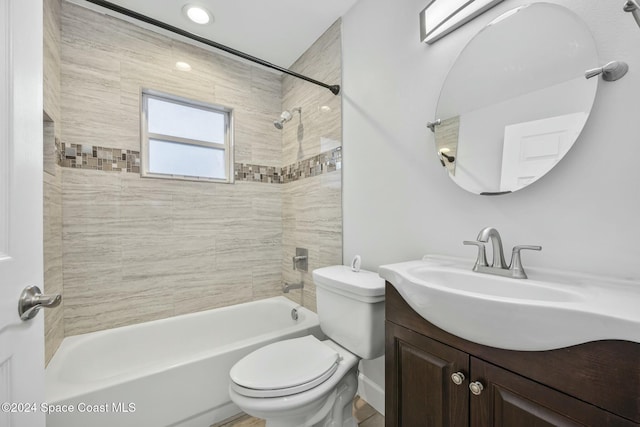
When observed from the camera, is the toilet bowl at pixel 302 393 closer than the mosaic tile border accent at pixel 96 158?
Yes

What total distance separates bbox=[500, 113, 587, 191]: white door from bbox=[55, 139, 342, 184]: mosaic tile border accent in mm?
1020

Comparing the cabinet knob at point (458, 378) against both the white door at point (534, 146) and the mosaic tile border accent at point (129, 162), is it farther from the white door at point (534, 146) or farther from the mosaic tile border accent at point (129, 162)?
the mosaic tile border accent at point (129, 162)

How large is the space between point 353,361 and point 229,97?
2.17 meters

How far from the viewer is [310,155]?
6.88ft

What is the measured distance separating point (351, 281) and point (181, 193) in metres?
1.51

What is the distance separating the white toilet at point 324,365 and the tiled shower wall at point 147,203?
106cm

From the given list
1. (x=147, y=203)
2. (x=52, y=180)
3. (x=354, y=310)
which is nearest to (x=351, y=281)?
(x=354, y=310)

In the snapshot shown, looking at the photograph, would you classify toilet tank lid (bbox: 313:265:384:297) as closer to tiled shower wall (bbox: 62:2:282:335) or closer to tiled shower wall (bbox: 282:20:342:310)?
tiled shower wall (bbox: 282:20:342:310)

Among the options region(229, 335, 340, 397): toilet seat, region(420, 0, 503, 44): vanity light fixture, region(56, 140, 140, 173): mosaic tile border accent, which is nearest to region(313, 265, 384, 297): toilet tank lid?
region(229, 335, 340, 397): toilet seat

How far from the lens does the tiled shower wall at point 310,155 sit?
6.00 ft

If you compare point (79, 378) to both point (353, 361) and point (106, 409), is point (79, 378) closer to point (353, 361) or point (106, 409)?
point (106, 409)

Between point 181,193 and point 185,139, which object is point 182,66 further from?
point 181,193

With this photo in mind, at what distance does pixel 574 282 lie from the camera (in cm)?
77

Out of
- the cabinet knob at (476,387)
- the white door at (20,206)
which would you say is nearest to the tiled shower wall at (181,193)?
the cabinet knob at (476,387)
